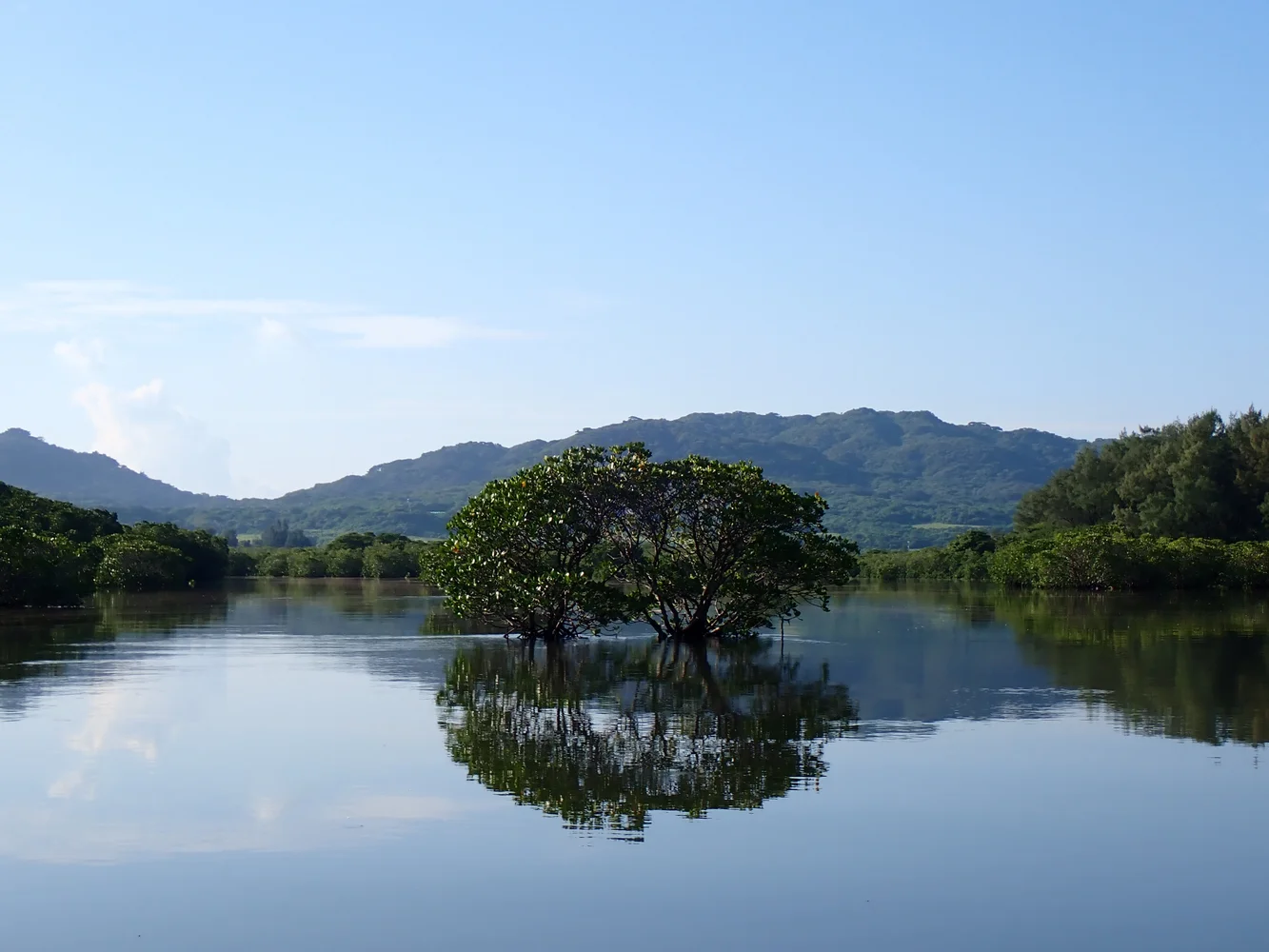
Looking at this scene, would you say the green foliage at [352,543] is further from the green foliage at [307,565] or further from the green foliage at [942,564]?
the green foliage at [942,564]

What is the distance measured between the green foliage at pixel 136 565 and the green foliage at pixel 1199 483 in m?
57.5

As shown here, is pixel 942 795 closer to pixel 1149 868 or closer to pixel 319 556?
pixel 1149 868

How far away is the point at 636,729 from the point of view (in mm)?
21750

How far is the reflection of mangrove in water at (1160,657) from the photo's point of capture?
22.8 m

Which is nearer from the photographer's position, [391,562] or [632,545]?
[632,545]

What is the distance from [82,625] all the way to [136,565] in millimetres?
32392

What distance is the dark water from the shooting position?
38.0 ft

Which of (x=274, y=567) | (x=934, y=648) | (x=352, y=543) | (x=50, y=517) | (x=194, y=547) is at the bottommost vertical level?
(x=934, y=648)

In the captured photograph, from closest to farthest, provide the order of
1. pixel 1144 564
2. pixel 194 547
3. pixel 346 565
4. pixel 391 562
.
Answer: pixel 1144 564 → pixel 194 547 → pixel 391 562 → pixel 346 565

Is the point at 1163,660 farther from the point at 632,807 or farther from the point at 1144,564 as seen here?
the point at 1144,564

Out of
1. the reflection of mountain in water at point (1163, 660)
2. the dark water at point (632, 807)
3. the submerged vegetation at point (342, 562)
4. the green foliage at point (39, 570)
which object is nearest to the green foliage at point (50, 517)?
the green foliage at point (39, 570)

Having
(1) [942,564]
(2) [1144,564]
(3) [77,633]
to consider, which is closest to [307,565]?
(1) [942,564]

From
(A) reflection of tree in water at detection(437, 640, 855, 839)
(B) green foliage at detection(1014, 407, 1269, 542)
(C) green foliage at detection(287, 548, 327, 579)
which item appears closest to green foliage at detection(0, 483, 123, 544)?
(C) green foliage at detection(287, 548, 327, 579)

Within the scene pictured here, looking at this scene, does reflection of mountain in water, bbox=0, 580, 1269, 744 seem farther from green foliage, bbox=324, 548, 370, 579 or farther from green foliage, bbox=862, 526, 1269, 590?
green foliage, bbox=324, 548, 370, 579
